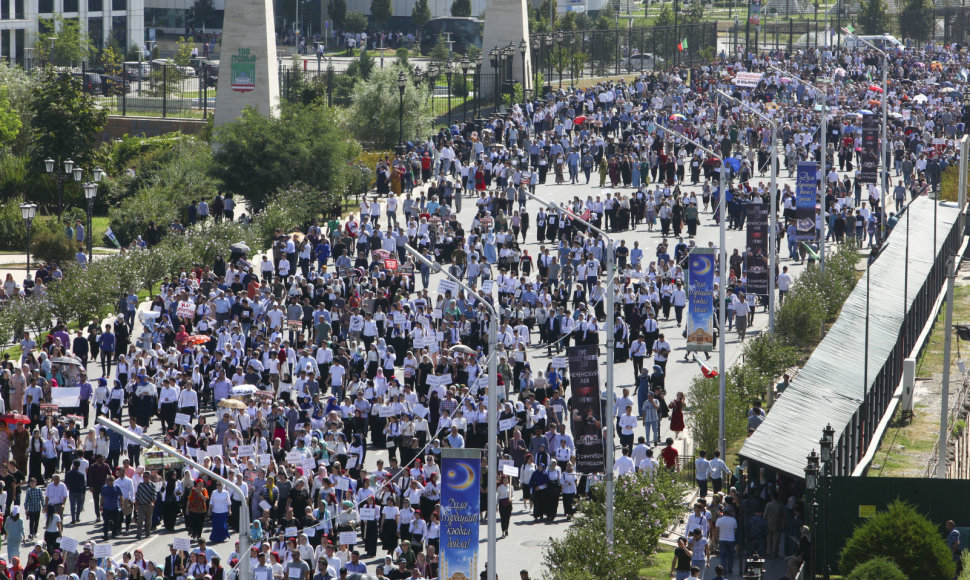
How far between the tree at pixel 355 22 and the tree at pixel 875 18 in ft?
119

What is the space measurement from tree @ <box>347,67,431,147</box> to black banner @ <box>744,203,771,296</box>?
2474 cm

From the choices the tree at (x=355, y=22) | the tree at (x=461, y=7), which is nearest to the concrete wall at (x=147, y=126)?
the tree at (x=355, y=22)

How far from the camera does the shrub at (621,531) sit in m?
21.0

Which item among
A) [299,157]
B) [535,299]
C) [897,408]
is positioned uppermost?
[299,157]

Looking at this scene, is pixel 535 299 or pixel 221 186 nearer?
pixel 535 299

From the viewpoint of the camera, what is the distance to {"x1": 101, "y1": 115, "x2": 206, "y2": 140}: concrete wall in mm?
62375

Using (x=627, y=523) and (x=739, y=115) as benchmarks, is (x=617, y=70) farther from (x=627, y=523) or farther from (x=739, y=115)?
(x=627, y=523)

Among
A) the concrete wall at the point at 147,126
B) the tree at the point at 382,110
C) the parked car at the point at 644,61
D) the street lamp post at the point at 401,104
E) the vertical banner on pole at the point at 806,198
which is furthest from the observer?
the parked car at the point at 644,61

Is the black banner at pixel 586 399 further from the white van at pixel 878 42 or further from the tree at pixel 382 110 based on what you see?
the white van at pixel 878 42

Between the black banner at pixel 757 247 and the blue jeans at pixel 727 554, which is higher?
the black banner at pixel 757 247

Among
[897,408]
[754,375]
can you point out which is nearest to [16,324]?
[754,375]

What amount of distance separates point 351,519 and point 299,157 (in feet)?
79.8

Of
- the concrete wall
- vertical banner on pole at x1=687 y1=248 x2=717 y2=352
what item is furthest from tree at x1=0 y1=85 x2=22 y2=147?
vertical banner on pole at x1=687 y1=248 x2=717 y2=352

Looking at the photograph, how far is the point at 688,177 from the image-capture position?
52219 mm
